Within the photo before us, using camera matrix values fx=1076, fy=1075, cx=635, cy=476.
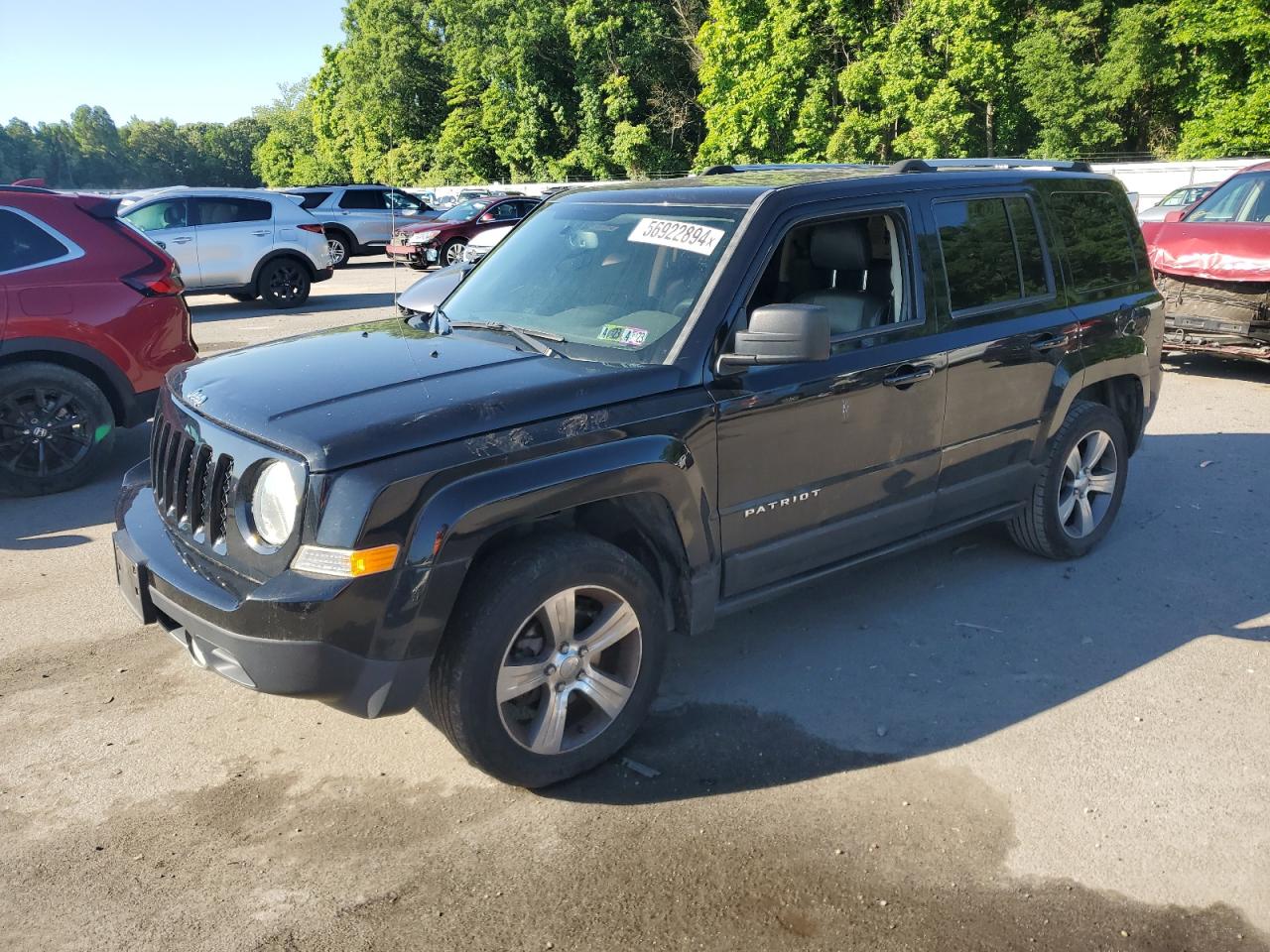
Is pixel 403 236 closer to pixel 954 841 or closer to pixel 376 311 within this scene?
pixel 376 311

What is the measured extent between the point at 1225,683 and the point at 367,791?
3314 millimetres

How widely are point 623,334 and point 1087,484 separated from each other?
2898 millimetres

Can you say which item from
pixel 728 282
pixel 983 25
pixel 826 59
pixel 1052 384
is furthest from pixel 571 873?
pixel 826 59

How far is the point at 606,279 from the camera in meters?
4.22

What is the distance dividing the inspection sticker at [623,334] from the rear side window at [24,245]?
471 centimetres

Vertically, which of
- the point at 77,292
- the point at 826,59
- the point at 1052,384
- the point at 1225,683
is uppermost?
the point at 826,59

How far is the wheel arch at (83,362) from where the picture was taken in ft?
22.0

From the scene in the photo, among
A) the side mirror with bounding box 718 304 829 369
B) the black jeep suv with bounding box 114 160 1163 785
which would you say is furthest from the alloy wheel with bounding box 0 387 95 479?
the side mirror with bounding box 718 304 829 369

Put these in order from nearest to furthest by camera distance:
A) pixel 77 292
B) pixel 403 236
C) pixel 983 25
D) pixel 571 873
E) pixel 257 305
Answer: pixel 571 873 → pixel 77 292 → pixel 257 305 → pixel 403 236 → pixel 983 25

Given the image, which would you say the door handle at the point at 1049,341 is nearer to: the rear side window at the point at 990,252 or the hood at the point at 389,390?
the rear side window at the point at 990,252

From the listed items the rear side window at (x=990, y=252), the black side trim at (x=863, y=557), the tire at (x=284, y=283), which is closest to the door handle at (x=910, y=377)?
the rear side window at (x=990, y=252)

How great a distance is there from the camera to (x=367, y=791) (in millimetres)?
3553

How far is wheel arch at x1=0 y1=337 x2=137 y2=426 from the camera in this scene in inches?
264

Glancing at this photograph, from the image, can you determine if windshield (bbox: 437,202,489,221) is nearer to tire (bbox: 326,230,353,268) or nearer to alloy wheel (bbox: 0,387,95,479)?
tire (bbox: 326,230,353,268)
